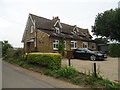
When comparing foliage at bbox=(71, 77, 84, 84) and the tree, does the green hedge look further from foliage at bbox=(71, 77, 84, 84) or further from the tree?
the tree

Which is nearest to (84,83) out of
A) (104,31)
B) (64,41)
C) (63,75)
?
(63,75)

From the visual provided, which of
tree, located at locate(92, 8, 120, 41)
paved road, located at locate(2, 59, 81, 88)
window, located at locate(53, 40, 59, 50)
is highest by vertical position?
tree, located at locate(92, 8, 120, 41)

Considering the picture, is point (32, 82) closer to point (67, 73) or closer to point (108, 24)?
point (67, 73)

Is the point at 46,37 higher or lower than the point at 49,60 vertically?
higher

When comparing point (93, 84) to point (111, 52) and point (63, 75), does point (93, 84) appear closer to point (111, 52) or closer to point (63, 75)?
point (63, 75)

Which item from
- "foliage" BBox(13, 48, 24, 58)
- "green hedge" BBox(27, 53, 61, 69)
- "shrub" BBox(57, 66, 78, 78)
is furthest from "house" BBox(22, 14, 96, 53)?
"shrub" BBox(57, 66, 78, 78)

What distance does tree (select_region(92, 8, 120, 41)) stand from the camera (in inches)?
1076

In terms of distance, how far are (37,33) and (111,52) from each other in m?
14.0

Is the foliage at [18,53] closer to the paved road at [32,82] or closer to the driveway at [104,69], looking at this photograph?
the driveway at [104,69]

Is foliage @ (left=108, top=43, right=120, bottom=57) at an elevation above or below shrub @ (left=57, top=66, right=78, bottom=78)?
above

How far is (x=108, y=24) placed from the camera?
30.0m

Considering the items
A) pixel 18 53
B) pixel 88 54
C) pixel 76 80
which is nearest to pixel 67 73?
pixel 76 80

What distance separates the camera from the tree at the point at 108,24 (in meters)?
27.3

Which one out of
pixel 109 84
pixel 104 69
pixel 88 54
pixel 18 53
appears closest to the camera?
pixel 109 84
